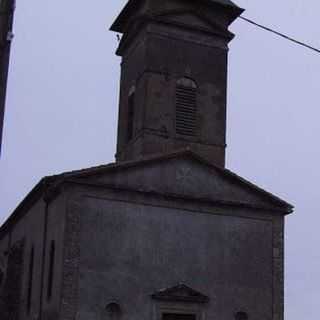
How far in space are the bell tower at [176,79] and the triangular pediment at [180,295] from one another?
17.1 ft

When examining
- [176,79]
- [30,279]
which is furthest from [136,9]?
[30,279]

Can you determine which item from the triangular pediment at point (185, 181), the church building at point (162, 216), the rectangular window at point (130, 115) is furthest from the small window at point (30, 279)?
the rectangular window at point (130, 115)

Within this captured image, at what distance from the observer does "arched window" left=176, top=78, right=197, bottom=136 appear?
2998 centimetres

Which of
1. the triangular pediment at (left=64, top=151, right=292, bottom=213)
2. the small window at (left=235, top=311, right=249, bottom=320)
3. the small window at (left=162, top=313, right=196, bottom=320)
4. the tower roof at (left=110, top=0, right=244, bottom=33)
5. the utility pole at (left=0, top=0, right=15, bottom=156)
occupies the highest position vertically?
the tower roof at (left=110, top=0, right=244, bottom=33)

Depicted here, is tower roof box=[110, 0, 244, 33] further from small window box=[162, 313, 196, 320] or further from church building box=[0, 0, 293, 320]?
small window box=[162, 313, 196, 320]

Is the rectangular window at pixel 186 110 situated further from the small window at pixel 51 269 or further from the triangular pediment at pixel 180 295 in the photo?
the small window at pixel 51 269

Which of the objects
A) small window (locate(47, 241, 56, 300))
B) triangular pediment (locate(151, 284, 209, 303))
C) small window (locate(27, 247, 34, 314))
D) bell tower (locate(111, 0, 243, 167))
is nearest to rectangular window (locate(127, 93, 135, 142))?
bell tower (locate(111, 0, 243, 167))

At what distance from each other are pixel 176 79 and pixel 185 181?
15.5ft

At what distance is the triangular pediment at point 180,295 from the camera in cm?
2592

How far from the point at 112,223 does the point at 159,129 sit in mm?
4804

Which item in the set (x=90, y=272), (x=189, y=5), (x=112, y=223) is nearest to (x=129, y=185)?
(x=112, y=223)

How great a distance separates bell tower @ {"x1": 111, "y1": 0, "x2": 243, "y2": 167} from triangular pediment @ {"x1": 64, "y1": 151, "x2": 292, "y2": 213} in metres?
1.61

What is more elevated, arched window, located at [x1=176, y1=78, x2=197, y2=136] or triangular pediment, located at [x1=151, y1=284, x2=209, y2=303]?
arched window, located at [x1=176, y1=78, x2=197, y2=136]

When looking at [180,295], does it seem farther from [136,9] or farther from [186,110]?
[136,9]
